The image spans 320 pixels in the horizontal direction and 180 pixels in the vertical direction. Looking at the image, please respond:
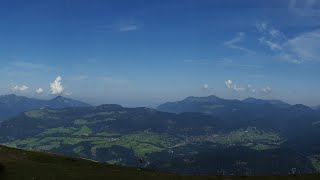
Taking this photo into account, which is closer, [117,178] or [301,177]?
[117,178]

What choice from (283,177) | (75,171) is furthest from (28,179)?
(283,177)

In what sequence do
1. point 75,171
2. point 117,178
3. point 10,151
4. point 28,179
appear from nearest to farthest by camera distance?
point 28,179 → point 117,178 → point 75,171 → point 10,151

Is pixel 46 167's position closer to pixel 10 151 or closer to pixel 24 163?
pixel 24 163

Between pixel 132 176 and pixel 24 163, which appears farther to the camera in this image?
pixel 24 163

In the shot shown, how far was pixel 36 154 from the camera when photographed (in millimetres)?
171625

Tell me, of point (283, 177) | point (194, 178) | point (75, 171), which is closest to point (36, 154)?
point (75, 171)

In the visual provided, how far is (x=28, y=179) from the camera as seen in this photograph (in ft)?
373

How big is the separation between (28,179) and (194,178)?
5753 cm

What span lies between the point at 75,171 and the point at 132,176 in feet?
65.5

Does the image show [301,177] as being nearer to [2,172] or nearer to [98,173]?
[98,173]

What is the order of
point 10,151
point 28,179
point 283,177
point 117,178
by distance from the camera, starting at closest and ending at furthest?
point 28,179
point 117,178
point 283,177
point 10,151

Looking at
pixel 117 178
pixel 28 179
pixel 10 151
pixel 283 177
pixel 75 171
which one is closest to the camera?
pixel 28 179

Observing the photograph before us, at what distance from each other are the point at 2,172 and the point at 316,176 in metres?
107

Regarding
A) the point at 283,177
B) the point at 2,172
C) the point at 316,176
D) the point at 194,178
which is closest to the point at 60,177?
the point at 2,172
